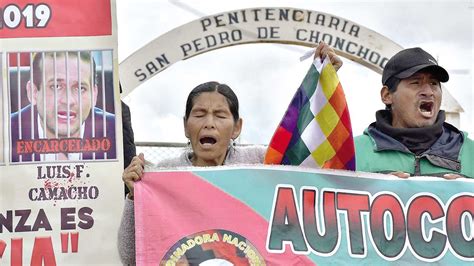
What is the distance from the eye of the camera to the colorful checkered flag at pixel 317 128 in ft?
12.0

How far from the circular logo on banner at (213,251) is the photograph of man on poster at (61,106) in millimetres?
526

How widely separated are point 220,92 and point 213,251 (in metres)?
0.73

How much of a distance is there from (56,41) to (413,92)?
158cm

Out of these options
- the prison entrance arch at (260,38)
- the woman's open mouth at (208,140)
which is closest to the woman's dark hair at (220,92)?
the woman's open mouth at (208,140)

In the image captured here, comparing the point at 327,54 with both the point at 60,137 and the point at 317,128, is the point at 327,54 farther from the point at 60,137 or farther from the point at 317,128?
the point at 60,137

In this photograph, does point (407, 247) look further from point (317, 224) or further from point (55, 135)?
point (55, 135)

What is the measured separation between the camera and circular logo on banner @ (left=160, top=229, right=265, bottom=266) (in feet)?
11.2

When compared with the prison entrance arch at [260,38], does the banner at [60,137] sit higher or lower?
lower

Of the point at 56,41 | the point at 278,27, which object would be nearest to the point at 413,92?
the point at 56,41

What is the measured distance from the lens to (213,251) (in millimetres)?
3420

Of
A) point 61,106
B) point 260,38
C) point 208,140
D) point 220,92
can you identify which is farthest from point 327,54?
point 260,38

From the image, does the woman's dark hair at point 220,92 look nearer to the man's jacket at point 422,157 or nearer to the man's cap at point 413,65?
the man's jacket at point 422,157

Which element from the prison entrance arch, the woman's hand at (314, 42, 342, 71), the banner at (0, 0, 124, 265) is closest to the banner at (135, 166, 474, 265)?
the banner at (0, 0, 124, 265)

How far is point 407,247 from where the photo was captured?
11.7 feet
